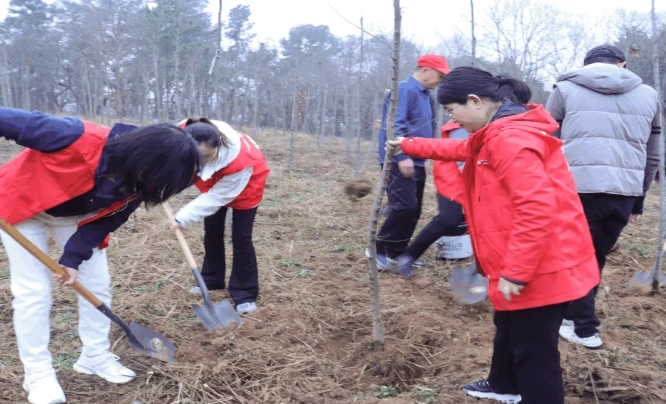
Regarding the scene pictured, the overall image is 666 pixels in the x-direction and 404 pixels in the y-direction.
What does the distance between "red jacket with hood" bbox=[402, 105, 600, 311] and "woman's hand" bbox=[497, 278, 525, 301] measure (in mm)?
23

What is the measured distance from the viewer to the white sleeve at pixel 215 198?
3258 millimetres

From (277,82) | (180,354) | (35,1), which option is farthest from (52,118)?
(35,1)

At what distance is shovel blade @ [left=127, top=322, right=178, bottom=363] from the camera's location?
2.78 m

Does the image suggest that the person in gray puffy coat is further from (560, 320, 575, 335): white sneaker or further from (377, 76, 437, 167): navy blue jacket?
(377, 76, 437, 167): navy blue jacket

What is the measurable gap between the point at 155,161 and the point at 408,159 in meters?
2.32

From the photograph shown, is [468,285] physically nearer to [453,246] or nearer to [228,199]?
[453,246]

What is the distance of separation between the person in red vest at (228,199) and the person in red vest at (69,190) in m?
0.78

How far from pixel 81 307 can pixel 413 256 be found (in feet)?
8.05

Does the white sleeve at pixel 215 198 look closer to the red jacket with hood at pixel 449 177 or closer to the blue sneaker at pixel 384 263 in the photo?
the red jacket with hood at pixel 449 177

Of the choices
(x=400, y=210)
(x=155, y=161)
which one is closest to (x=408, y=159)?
(x=400, y=210)

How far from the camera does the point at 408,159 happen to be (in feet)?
13.0

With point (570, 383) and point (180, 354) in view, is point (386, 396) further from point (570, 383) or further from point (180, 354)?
point (180, 354)

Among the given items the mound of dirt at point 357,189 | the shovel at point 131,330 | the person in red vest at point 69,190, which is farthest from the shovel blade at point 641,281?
the person in red vest at point 69,190

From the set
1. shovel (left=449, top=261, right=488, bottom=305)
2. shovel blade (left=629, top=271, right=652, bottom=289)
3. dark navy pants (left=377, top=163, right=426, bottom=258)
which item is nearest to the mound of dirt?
dark navy pants (left=377, top=163, right=426, bottom=258)
